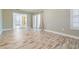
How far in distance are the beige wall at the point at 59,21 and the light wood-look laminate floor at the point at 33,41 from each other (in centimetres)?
14

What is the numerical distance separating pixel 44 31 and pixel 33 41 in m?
0.32

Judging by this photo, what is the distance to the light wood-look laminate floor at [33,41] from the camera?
239 centimetres

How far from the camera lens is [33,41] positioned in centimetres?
242

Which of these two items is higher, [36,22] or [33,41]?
[36,22]

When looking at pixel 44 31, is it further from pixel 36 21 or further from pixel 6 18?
pixel 6 18

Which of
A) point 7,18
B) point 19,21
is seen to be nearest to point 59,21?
point 19,21

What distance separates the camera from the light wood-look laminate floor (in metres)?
2.39

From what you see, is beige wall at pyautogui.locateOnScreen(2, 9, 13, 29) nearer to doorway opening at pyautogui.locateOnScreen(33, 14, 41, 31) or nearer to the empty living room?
the empty living room

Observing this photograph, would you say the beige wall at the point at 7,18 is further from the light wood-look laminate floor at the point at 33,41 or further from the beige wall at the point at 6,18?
the light wood-look laminate floor at the point at 33,41

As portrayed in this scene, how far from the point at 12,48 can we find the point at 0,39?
308 millimetres

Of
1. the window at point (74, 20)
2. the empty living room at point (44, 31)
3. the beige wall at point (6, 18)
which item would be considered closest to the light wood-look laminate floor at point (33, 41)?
the empty living room at point (44, 31)
